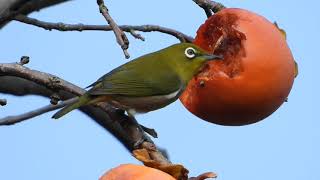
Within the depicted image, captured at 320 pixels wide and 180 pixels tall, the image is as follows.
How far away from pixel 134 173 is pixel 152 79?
1202 mm

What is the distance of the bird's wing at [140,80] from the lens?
2658 mm

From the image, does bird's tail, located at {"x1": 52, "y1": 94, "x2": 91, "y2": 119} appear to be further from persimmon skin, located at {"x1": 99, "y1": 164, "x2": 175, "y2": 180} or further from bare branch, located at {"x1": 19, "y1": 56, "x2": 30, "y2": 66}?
persimmon skin, located at {"x1": 99, "y1": 164, "x2": 175, "y2": 180}

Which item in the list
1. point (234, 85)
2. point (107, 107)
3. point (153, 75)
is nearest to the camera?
point (107, 107)

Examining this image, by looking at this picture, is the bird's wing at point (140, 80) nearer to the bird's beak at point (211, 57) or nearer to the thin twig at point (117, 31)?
the bird's beak at point (211, 57)

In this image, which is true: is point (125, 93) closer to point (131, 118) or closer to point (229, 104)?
point (229, 104)

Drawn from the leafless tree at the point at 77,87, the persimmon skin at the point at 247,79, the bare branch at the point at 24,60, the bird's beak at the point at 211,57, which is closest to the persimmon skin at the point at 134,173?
the leafless tree at the point at 77,87

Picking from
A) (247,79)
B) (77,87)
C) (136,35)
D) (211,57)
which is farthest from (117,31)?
(211,57)

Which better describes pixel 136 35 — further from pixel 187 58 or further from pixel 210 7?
pixel 187 58

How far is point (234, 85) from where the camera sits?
93.0 inches

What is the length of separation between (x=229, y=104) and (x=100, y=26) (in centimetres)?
54

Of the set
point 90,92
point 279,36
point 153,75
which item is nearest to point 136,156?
point 90,92

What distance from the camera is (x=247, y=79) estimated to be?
93.2 inches

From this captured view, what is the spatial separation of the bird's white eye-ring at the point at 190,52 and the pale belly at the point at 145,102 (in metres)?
0.14

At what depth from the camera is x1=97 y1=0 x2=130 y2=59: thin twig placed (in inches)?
79.1
